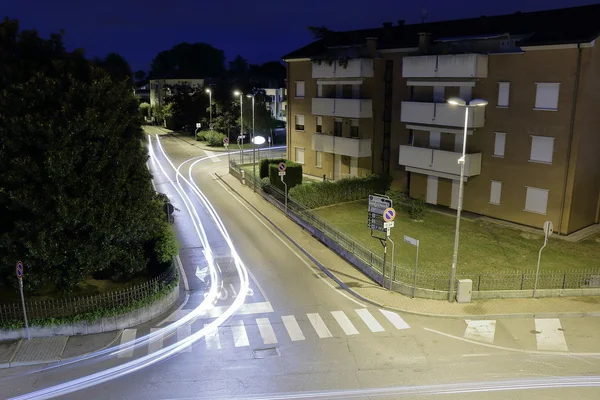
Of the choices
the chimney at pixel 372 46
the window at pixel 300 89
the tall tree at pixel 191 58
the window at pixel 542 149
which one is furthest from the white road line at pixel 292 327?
the tall tree at pixel 191 58

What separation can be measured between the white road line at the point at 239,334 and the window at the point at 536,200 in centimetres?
1838

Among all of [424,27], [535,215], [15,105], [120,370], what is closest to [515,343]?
[120,370]

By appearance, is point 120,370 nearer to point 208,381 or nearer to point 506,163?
point 208,381

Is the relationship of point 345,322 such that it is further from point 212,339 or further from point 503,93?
point 503,93

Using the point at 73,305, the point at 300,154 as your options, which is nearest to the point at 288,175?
the point at 300,154

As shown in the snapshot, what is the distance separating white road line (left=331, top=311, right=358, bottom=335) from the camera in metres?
16.4

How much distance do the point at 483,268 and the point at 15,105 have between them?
61.0 feet

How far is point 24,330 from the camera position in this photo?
15.7 meters

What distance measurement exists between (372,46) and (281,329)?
→ 988 inches

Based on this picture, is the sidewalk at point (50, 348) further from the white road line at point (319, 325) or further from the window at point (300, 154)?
the window at point (300, 154)

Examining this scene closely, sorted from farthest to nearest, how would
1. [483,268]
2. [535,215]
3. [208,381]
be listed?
[535,215] → [483,268] → [208,381]

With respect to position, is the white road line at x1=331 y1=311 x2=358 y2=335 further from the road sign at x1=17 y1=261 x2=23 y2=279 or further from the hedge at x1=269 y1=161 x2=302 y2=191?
the hedge at x1=269 y1=161 x2=302 y2=191

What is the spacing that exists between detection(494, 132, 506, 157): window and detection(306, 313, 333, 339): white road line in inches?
661

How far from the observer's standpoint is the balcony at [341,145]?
3694 centimetres
